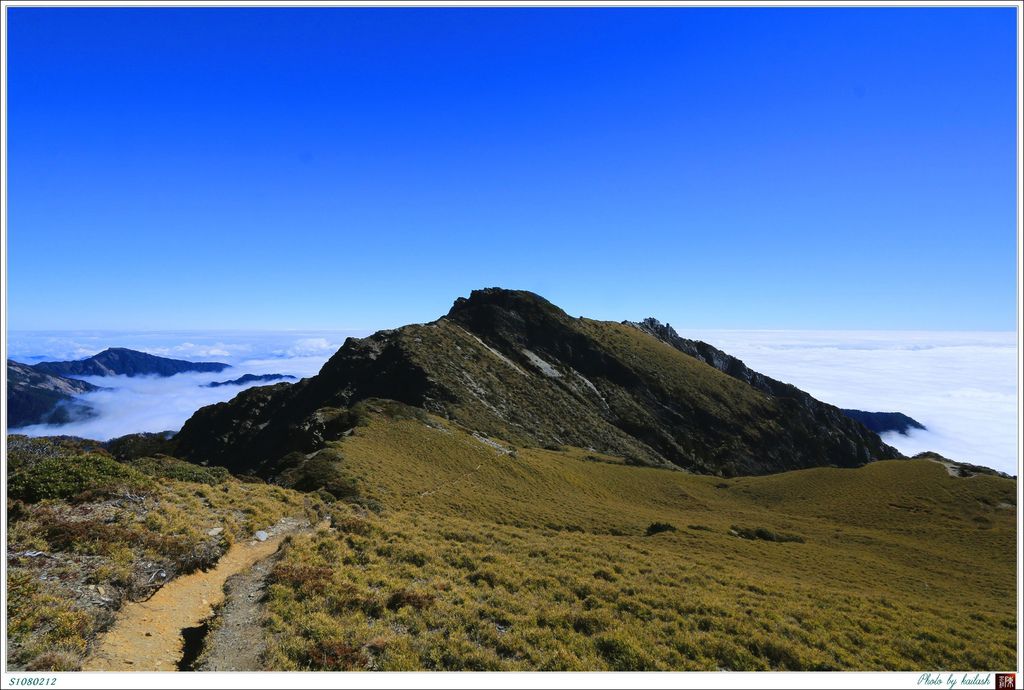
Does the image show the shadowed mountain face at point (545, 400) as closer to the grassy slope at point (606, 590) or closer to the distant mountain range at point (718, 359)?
the distant mountain range at point (718, 359)

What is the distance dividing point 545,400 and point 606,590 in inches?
3147

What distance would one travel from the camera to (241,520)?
22.5 m

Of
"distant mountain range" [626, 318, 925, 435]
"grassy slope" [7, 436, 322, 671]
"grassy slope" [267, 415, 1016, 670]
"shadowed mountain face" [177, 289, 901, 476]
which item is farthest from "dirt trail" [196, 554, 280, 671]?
"distant mountain range" [626, 318, 925, 435]

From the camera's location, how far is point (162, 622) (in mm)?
13188

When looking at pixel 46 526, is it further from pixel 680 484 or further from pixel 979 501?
pixel 979 501

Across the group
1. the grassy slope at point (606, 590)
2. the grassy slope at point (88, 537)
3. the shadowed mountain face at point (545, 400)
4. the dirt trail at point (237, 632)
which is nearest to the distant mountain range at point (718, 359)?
the shadowed mountain face at point (545, 400)

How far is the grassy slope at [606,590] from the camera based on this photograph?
41.7ft

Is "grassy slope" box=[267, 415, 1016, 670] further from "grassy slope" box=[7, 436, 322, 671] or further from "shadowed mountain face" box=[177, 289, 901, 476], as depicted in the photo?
"shadowed mountain face" box=[177, 289, 901, 476]

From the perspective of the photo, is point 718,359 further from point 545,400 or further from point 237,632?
point 237,632

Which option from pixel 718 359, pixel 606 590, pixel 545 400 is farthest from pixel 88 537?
pixel 718 359

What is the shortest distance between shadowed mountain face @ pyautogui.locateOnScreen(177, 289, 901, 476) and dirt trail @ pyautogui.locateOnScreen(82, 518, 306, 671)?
33.7 metres

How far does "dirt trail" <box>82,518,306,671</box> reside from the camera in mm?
11438

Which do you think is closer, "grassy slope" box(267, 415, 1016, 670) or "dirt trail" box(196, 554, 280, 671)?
"dirt trail" box(196, 554, 280, 671)

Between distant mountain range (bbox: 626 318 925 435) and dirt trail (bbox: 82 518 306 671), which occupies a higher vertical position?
distant mountain range (bbox: 626 318 925 435)
